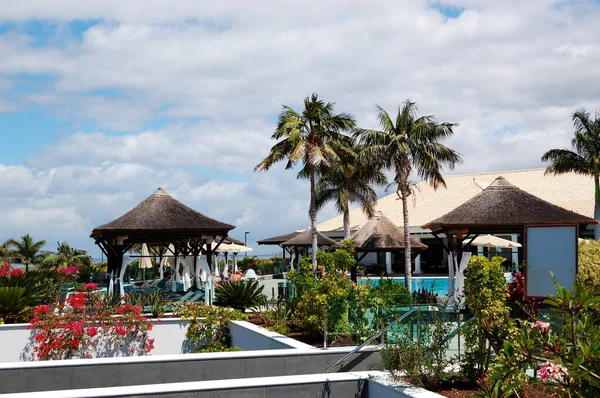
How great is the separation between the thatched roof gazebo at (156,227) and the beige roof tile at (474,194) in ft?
79.3

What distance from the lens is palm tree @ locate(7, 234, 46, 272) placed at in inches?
2264

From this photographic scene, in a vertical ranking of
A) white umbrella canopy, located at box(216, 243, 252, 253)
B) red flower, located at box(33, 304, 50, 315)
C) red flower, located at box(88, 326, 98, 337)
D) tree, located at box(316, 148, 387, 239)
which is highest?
tree, located at box(316, 148, 387, 239)

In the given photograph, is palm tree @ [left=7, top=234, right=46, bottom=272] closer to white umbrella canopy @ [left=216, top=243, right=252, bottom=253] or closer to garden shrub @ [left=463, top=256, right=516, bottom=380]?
white umbrella canopy @ [left=216, top=243, right=252, bottom=253]

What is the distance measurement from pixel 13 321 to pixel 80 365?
5.77 metres

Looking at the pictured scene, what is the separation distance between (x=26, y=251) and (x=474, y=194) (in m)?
36.4

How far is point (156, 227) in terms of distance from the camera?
830 inches

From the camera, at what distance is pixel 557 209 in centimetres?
2298

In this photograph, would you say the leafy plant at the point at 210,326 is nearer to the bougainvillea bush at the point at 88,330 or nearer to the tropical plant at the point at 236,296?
the bougainvillea bush at the point at 88,330

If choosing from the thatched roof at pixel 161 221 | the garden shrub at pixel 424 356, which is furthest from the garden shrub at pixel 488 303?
the thatched roof at pixel 161 221

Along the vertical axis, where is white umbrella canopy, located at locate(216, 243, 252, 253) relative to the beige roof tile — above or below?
below

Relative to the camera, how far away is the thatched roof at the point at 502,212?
70.6 ft

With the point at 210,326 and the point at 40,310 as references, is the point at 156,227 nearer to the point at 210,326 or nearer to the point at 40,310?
the point at 210,326

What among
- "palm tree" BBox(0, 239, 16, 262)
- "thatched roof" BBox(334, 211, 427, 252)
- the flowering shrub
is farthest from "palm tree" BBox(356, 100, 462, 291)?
"palm tree" BBox(0, 239, 16, 262)

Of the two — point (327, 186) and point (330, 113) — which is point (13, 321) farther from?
point (327, 186)
